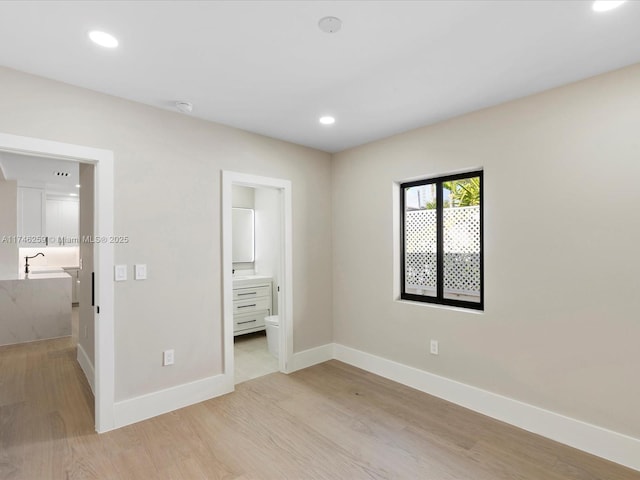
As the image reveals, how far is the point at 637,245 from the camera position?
6.92ft

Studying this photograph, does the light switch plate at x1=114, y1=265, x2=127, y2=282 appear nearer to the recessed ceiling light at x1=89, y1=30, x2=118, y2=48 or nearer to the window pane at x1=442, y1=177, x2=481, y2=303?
the recessed ceiling light at x1=89, y1=30, x2=118, y2=48

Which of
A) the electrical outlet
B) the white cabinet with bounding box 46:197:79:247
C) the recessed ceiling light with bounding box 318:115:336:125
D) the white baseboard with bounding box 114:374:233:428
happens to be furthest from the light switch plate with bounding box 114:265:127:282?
the white cabinet with bounding box 46:197:79:247

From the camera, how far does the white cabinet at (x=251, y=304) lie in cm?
470

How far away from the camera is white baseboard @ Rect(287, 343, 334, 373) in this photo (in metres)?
3.73

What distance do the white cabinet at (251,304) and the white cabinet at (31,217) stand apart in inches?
188

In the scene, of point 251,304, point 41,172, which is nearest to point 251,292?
point 251,304

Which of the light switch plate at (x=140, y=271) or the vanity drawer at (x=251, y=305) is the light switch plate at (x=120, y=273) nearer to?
the light switch plate at (x=140, y=271)

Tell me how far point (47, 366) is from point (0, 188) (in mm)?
3895

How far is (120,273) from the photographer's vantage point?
8.48 feet

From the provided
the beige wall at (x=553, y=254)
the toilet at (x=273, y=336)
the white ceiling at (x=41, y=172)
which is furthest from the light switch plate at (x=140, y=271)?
the white ceiling at (x=41, y=172)

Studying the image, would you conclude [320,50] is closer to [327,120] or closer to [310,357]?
[327,120]

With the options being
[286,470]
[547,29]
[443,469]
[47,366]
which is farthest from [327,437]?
[47,366]

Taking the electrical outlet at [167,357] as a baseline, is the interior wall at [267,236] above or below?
above

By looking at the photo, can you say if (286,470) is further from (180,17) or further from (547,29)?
(547,29)
